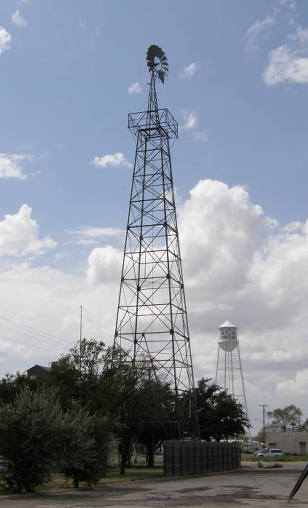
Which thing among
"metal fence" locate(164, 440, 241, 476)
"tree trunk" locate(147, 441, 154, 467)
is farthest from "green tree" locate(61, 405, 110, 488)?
"tree trunk" locate(147, 441, 154, 467)

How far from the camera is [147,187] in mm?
50094

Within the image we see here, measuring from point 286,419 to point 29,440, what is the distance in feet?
517

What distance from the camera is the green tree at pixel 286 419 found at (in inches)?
6870

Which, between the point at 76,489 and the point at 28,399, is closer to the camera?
the point at 28,399

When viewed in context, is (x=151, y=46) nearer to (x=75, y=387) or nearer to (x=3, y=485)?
(x=75, y=387)

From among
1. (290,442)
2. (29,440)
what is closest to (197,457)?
(29,440)

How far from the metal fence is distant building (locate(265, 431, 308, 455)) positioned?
6143cm

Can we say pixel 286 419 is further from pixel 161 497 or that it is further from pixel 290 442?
pixel 161 497

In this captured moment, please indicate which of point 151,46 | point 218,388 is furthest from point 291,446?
point 151,46

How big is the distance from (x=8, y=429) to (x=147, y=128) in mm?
28614

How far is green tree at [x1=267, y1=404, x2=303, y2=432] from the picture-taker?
174m

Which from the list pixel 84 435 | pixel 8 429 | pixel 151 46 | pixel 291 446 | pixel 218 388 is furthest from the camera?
pixel 291 446

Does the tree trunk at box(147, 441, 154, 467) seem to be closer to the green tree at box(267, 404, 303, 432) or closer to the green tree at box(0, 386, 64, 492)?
the green tree at box(0, 386, 64, 492)

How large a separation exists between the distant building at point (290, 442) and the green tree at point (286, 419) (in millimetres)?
51245
